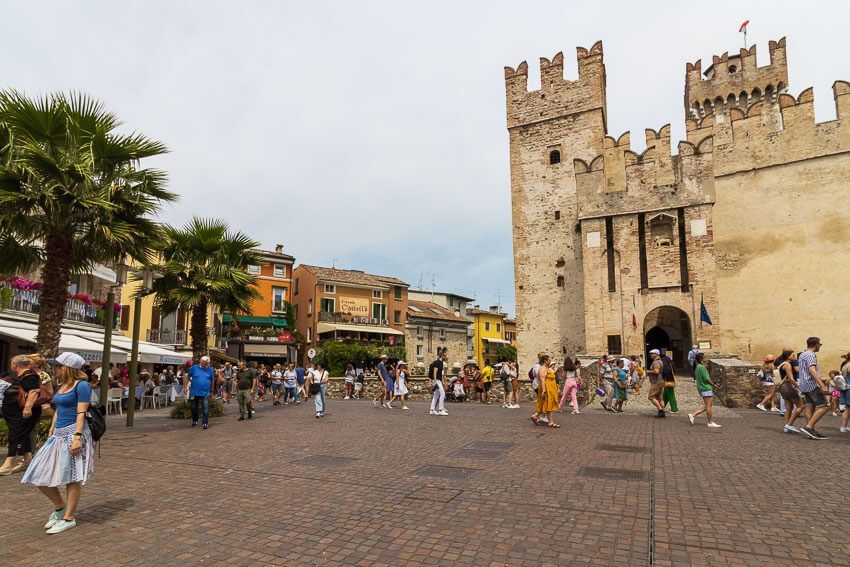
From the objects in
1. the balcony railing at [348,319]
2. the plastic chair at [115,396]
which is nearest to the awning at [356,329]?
the balcony railing at [348,319]

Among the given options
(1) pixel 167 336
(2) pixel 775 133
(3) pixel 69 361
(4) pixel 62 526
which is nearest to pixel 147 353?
(1) pixel 167 336

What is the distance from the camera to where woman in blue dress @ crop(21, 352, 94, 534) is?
4.65 meters

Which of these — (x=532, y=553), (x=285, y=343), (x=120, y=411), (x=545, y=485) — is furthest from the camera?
(x=285, y=343)

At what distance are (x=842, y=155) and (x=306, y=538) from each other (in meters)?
33.9

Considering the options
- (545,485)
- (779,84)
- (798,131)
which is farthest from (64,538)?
(779,84)

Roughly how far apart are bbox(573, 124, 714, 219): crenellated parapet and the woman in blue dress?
95.3 feet

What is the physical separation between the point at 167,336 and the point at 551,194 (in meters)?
24.5

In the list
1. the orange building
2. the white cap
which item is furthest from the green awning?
the white cap

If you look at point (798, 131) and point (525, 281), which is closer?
point (798, 131)

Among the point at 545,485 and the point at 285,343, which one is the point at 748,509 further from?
the point at 285,343

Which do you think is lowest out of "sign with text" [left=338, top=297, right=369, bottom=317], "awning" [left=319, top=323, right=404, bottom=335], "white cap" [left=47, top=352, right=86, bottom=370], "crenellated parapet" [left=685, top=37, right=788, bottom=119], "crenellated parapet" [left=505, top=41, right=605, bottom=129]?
"white cap" [left=47, top=352, right=86, bottom=370]

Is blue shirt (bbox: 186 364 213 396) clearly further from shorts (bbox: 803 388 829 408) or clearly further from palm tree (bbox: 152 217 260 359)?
shorts (bbox: 803 388 829 408)

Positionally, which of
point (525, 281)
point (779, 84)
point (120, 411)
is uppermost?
point (779, 84)

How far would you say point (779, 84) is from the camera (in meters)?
39.0
